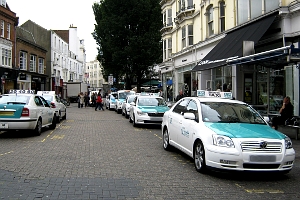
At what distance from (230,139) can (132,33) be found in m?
30.7

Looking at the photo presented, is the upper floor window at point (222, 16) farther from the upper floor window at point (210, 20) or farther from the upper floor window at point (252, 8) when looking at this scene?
the upper floor window at point (252, 8)

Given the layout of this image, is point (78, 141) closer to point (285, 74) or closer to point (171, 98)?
point (285, 74)

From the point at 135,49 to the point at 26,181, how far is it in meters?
29.5

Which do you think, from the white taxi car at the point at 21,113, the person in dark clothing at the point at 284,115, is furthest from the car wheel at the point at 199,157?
the white taxi car at the point at 21,113

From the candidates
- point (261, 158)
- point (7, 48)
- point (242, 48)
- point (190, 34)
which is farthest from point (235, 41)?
point (7, 48)

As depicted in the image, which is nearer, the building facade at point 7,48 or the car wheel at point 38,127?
the car wheel at point 38,127

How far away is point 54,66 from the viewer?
5325cm

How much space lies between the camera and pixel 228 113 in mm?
7613

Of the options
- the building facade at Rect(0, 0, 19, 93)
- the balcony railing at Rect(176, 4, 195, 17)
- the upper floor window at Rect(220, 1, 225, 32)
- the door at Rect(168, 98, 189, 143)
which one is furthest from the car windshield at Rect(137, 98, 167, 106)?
the building facade at Rect(0, 0, 19, 93)

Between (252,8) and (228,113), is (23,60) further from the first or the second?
(228,113)

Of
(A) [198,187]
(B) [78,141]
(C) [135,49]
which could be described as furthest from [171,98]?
(A) [198,187]

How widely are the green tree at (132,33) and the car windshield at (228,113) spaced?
27.1 metres

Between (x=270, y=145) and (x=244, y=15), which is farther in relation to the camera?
(x=244, y=15)

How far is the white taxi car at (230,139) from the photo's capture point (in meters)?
6.06
